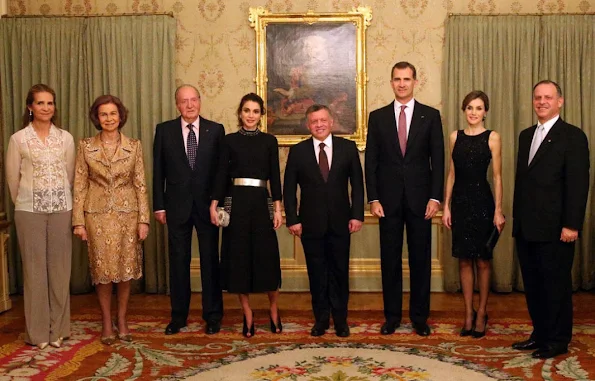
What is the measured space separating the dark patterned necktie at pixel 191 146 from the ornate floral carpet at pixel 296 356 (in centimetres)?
109

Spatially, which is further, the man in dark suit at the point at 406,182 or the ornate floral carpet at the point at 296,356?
the man in dark suit at the point at 406,182

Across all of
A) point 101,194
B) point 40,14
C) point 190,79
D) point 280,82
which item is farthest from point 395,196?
point 40,14

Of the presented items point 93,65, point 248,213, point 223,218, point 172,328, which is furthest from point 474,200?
point 93,65

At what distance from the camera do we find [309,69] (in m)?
5.85

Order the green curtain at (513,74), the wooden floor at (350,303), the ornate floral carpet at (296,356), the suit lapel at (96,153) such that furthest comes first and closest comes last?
the green curtain at (513,74) → the wooden floor at (350,303) → the suit lapel at (96,153) → the ornate floral carpet at (296,356)

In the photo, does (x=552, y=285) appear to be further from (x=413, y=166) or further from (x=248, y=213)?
(x=248, y=213)

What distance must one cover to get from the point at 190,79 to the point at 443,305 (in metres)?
2.86

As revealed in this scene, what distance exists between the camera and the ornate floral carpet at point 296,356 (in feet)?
11.3

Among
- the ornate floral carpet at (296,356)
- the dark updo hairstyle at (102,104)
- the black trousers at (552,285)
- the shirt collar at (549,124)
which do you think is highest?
the dark updo hairstyle at (102,104)

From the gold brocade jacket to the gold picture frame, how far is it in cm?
205

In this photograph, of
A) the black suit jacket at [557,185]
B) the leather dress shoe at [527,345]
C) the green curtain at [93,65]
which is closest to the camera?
the black suit jacket at [557,185]

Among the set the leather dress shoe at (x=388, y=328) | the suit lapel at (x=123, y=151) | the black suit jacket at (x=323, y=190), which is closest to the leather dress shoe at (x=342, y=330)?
the leather dress shoe at (x=388, y=328)

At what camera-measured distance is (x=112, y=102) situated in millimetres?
3969

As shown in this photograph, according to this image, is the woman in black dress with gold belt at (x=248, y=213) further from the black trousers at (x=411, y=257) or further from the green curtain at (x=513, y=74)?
the green curtain at (x=513, y=74)
